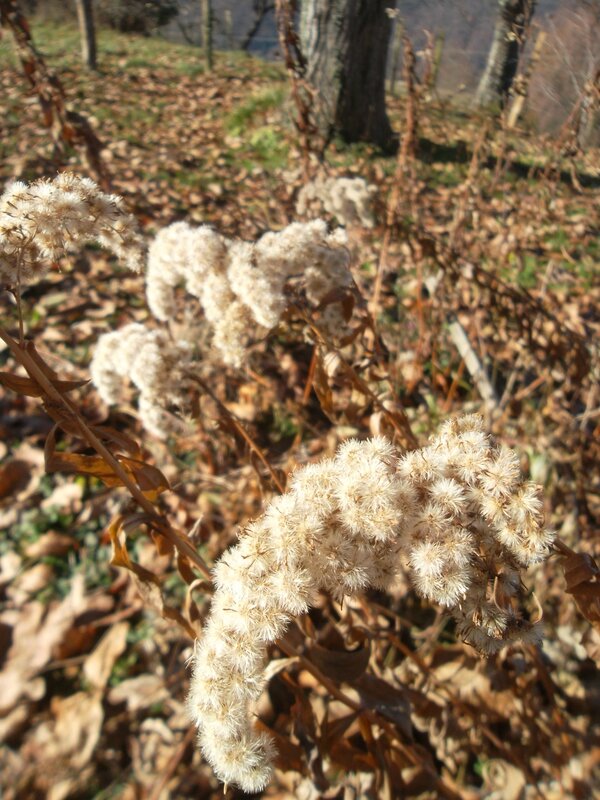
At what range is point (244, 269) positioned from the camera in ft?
5.06

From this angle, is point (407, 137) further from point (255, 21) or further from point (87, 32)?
point (255, 21)

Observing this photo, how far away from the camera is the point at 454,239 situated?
9.50 feet

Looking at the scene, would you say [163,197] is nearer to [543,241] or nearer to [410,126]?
[410,126]

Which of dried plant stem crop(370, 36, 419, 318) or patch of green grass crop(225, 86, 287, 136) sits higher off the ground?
dried plant stem crop(370, 36, 419, 318)

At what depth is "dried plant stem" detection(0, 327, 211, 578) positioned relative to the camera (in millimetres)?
1060

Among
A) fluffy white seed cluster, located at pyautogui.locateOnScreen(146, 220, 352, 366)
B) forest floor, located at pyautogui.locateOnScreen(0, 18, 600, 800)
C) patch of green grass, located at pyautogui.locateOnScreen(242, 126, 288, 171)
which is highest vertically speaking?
fluffy white seed cluster, located at pyautogui.locateOnScreen(146, 220, 352, 366)

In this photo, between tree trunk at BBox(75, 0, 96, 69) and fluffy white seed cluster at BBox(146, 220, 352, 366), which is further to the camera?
tree trunk at BBox(75, 0, 96, 69)

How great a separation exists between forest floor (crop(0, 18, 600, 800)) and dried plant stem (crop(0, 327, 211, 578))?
9 centimetres

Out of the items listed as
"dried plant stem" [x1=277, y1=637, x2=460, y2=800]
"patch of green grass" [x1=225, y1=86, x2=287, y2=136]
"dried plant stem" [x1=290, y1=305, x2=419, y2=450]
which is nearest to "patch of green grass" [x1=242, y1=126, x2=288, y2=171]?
"patch of green grass" [x1=225, y1=86, x2=287, y2=136]

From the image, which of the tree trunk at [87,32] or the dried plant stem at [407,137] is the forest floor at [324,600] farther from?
the tree trunk at [87,32]

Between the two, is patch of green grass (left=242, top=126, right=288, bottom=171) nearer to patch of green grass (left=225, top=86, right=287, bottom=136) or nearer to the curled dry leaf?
patch of green grass (left=225, top=86, right=287, bottom=136)

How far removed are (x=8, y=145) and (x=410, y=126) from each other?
411 cm

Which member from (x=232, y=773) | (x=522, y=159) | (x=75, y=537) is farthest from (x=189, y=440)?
(x=522, y=159)

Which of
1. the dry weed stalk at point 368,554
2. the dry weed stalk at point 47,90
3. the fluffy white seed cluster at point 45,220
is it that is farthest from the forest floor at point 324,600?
the fluffy white seed cluster at point 45,220
